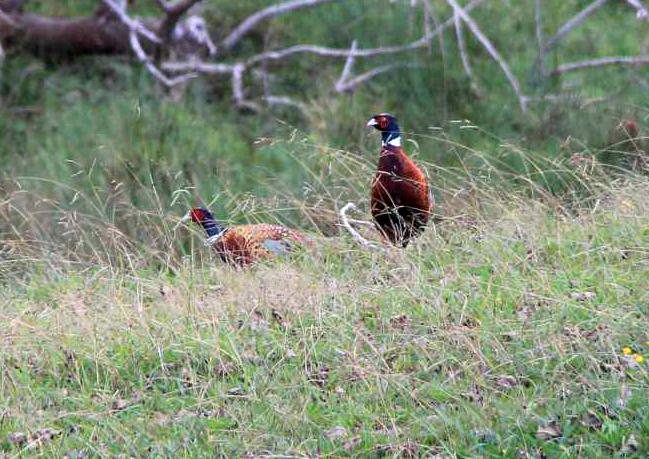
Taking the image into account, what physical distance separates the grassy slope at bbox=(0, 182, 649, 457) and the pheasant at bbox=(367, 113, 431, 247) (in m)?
0.49

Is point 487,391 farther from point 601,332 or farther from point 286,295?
point 286,295

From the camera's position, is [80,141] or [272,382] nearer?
[272,382]

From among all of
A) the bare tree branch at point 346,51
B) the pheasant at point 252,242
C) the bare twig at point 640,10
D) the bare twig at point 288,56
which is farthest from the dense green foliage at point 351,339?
the bare twig at point 288,56

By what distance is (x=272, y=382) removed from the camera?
4.95 metres

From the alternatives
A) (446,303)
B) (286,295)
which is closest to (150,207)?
(286,295)

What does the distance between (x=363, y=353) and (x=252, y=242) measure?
199 cm

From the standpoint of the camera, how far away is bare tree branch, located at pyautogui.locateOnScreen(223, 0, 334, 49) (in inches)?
466

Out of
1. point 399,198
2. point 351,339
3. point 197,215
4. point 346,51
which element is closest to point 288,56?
point 346,51

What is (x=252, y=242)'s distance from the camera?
694cm

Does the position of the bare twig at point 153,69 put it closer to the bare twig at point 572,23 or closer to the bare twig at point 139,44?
the bare twig at point 139,44

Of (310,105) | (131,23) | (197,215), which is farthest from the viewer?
(131,23)

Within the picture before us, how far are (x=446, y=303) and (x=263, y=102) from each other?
24.1 feet

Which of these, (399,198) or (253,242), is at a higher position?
(399,198)

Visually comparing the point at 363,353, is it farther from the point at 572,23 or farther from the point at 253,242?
the point at 572,23
